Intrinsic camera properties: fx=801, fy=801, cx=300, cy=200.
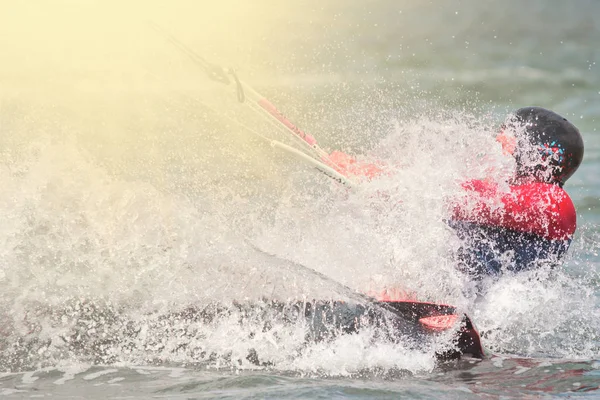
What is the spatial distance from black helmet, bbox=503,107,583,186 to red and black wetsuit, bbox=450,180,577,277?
100mm

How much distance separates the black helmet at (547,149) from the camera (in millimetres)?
4504

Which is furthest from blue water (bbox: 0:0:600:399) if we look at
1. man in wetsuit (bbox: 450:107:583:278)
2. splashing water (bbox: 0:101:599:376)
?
man in wetsuit (bbox: 450:107:583:278)

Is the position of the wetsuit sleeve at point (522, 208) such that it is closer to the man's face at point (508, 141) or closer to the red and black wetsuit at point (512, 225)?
the red and black wetsuit at point (512, 225)

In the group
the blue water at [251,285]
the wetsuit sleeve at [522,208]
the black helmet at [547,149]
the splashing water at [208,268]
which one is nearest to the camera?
the blue water at [251,285]

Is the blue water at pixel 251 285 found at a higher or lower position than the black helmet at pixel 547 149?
lower

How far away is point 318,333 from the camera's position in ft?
13.2

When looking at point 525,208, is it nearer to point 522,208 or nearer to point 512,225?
point 522,208

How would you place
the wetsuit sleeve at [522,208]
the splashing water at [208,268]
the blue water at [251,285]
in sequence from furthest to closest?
the wetsuit sleeve at [522,208]
the splashing water at [208,268]
the blue water at [251,285]

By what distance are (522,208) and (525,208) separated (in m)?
0.02

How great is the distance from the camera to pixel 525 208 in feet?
14.4

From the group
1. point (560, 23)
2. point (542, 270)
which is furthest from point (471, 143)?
point (560, 23)


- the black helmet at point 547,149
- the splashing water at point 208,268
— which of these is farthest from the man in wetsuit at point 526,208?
the splashing water at point 208,268

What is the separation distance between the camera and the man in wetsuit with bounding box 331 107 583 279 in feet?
14.4

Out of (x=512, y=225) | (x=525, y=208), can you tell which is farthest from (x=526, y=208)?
(x=512, y=225)
